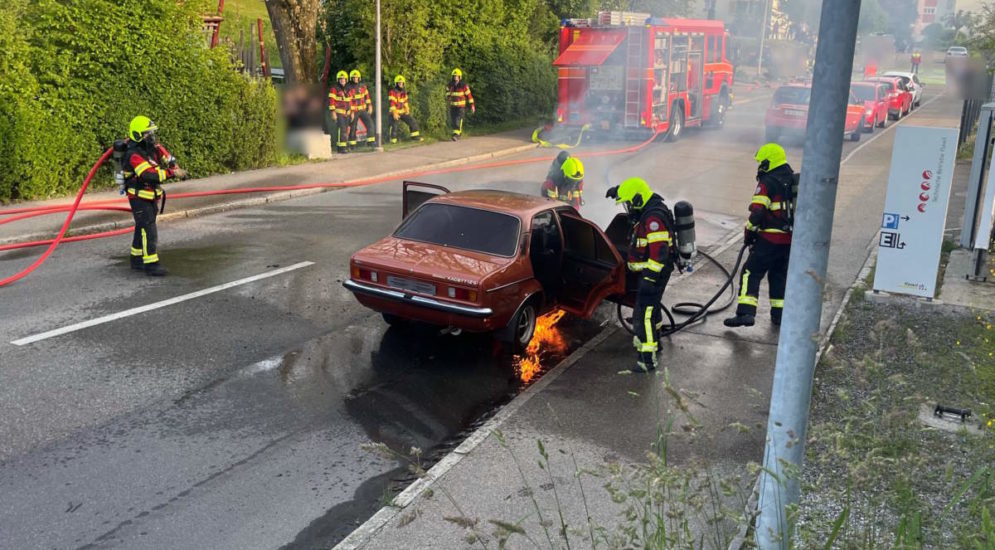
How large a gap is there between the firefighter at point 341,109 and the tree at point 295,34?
96cm

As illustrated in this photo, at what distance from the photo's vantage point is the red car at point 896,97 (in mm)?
31155

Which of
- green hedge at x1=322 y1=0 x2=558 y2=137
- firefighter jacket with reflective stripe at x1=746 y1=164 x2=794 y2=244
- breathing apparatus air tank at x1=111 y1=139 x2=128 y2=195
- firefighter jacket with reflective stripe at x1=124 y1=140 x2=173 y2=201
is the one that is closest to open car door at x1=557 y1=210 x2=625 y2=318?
firefighter jacket with reflective stripe at x1=746 y1=164 x2=794 y2=244

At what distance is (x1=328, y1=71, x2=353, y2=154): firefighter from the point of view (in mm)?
19938

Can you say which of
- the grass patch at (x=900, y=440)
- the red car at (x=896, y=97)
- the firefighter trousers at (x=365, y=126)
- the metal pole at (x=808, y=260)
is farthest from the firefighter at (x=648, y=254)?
the red car at (x=896, y=97)

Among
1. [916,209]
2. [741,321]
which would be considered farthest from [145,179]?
[916,209]

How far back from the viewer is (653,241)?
7.89 m

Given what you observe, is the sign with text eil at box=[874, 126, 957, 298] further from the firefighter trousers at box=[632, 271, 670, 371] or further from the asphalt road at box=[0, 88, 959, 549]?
the firefighter trousers at box=[632, 271, 670, 371]

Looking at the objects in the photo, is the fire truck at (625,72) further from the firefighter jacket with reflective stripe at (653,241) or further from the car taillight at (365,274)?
the car taillight at (365,274)

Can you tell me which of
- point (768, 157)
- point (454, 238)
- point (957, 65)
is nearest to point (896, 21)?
point (957, 65)

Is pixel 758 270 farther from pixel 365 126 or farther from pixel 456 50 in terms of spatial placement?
→ pixel 456 50

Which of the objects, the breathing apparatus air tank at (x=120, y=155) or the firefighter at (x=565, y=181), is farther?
the firefighter at (x=565, y=181)

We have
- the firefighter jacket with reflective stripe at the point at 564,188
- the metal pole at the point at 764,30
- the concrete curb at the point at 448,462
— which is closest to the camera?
the concrete curb at the point at 448,462

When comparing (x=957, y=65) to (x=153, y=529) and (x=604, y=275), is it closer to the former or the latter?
(x=604, y=275)

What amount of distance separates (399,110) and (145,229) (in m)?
11.9
